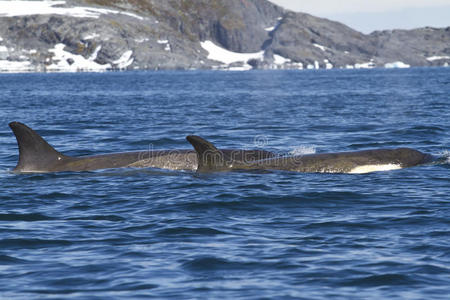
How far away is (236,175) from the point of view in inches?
682

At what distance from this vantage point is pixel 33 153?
18.8 m

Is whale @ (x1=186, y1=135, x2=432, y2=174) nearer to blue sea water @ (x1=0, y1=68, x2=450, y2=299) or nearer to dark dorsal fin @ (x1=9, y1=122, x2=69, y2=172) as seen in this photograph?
blue sea water @ (x1=0, y1=68, x2=450, y2=299)

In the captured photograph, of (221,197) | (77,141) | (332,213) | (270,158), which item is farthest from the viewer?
(77,141)

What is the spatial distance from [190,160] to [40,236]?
296 inches

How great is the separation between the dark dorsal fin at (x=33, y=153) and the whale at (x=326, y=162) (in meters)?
4.33

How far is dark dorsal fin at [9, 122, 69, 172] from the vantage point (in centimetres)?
1855

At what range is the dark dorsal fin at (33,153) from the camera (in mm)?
18547

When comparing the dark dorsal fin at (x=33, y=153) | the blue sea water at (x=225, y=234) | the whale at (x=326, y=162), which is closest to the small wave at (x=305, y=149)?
the whale at (x=326, y=162)

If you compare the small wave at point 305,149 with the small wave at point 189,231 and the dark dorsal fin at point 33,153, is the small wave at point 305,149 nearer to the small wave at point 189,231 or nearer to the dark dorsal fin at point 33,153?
the dark dorsal fin at point 33,153

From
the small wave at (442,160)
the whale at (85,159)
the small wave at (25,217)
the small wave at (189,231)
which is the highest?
the small wave at (442,160)

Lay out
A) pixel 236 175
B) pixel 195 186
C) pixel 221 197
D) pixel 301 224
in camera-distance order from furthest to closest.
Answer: pixel 236 175 < pixel 195 186 < pixel 221 197 < pixel 301 224

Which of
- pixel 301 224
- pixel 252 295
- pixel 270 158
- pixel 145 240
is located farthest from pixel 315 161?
pixel 252 295

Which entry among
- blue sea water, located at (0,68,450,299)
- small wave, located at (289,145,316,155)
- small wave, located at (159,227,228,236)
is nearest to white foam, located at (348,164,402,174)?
blue sea water, located at (0,68,450,299)

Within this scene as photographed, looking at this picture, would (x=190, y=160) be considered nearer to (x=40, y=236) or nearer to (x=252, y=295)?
(x=40, y=236)
